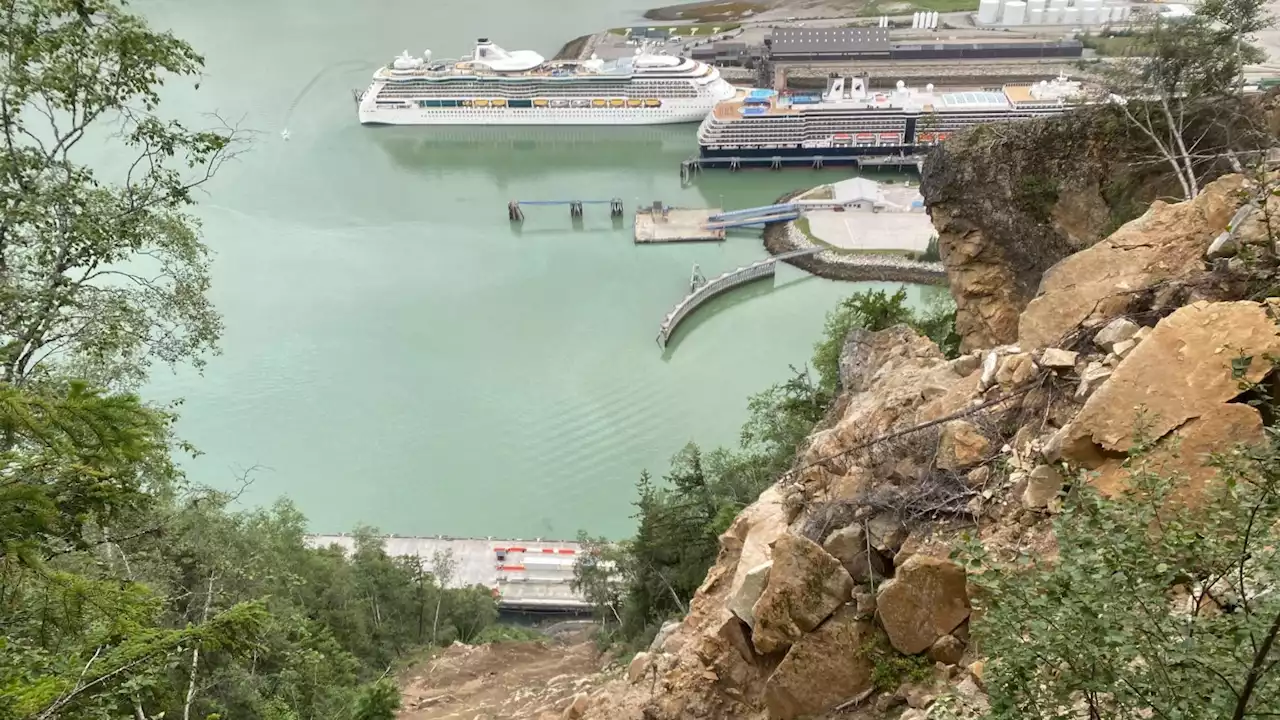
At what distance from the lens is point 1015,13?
1550 inches

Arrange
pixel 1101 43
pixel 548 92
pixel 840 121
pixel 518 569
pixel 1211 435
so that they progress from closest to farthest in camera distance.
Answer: pixel 1211 435
pixel 518 569
pixel 840 121
pixel 548 92
pixel 1101 43

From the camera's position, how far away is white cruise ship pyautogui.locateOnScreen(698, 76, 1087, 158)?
27.7m

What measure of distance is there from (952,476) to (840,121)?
26224 millimetres

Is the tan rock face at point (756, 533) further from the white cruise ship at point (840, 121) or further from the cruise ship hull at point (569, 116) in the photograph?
the cruise ship hull at point (569, 116)

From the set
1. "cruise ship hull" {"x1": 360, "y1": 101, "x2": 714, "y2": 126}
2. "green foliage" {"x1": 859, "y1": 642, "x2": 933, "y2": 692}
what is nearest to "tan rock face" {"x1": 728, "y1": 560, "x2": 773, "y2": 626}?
"green foliage" {"x1": 859, "y1": 642, "x2": 933, "y2": 692}

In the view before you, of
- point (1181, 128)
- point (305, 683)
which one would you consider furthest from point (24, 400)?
point (1181, 128)

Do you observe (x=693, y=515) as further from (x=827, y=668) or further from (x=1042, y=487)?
(x=1042, y=487)

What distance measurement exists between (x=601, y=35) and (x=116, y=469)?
4170 centimetres

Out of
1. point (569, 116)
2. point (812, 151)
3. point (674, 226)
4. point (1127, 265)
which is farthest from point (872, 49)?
point (1127, 265)

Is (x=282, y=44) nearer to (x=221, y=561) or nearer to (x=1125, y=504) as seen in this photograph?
(x=221, y=561)

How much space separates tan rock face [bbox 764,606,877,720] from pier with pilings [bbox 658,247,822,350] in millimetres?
13614

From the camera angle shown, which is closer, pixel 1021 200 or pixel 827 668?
pixel 827 668

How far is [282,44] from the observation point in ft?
121

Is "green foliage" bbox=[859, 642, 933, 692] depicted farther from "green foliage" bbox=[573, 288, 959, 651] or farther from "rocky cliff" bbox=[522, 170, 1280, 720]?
"green foliage" bbox=[573, 288, 959, 651]
